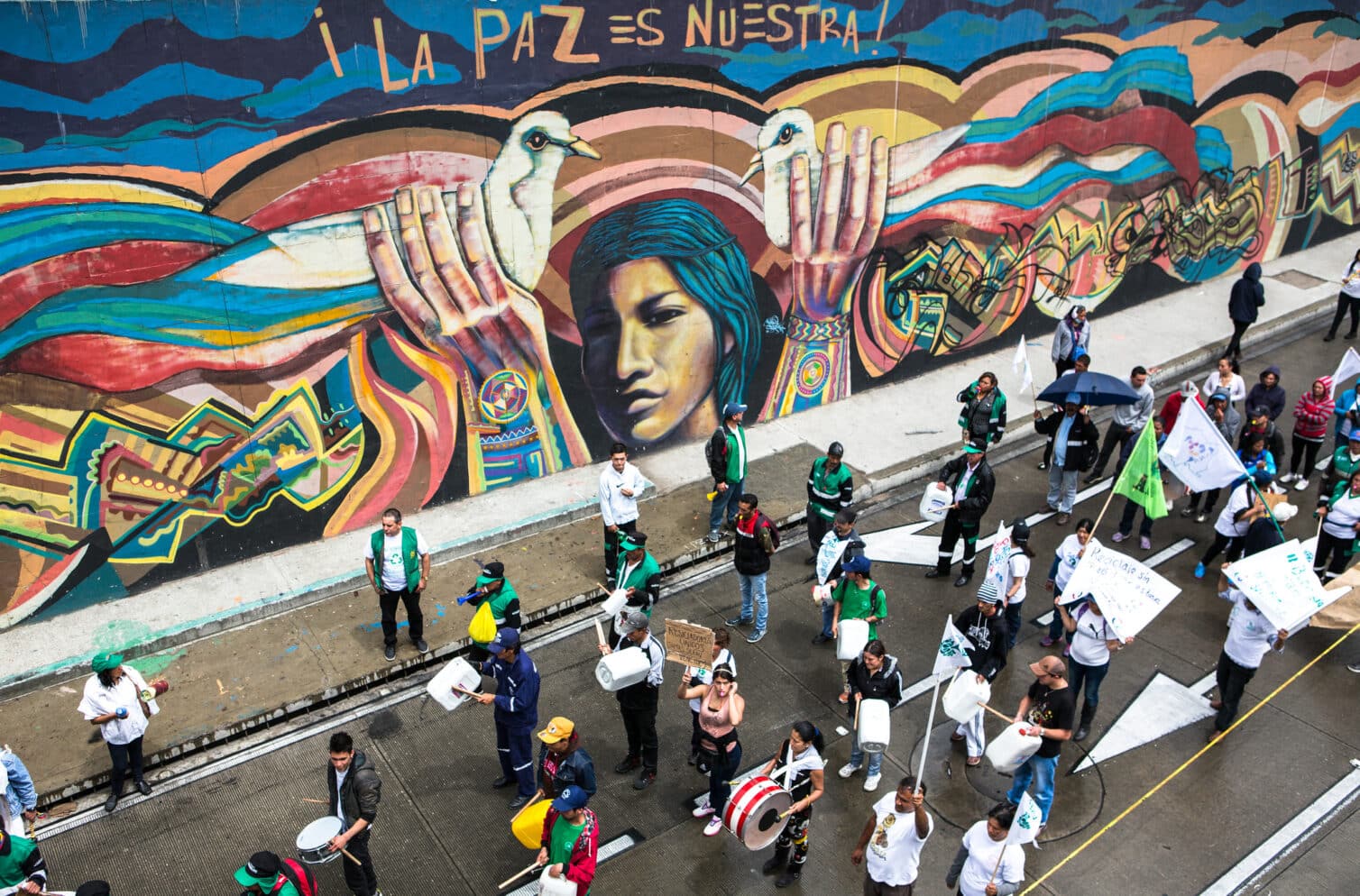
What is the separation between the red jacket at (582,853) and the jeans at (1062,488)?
25.6 feet

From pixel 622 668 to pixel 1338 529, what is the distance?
24.5 ft

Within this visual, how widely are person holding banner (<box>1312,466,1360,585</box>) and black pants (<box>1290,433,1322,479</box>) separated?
1853 mm

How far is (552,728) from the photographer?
297 inches

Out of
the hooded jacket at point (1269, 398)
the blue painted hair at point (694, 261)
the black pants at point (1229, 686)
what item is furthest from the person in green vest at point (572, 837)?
the hooded jacket at point (1269, 398)

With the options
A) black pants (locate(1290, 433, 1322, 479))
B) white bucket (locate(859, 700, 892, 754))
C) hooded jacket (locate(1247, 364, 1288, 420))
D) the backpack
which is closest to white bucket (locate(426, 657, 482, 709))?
the backpack

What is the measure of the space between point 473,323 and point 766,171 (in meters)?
4.27

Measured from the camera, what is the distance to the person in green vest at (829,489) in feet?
36.7

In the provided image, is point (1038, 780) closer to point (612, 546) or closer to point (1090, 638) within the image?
point (1090, 638)

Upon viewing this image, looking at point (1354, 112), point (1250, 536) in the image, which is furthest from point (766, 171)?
point (1354, 112)

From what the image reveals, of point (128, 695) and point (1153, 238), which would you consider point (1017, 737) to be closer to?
point (128, 695)

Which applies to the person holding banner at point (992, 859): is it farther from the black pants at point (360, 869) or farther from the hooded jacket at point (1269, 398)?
the hooded jacket at point (1269, 398)

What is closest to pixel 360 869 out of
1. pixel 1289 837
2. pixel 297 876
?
pixel 297 876

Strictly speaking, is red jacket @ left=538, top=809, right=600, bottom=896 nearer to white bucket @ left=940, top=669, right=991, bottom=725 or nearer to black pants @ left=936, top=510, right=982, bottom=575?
white bucket @ left=940, top=669, right=991, bottom=725

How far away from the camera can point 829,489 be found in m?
11.3
